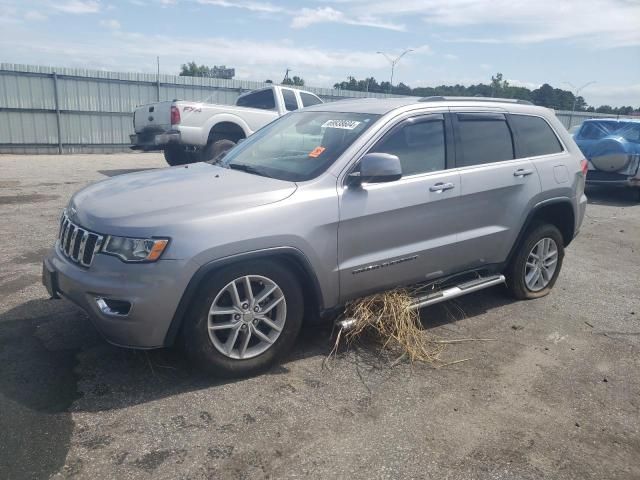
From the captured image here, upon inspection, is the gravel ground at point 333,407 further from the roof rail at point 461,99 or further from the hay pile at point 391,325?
the roof rail at point 461,99

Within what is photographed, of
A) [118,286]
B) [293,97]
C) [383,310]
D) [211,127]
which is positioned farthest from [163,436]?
[293,97]

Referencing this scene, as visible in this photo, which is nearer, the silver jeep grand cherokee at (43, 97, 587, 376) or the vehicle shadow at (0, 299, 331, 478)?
the vehicle shadow at (0, 299, 331, 478)

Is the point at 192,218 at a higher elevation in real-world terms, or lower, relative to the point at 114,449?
higher

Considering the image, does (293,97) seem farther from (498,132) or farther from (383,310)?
(383,310)

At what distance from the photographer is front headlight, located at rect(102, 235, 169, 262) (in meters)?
3.09

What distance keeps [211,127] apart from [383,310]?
8211mm

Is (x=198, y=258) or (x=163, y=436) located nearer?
(x=163, y=436)

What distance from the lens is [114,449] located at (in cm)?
277

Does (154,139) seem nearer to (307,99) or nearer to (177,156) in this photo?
(177,156)

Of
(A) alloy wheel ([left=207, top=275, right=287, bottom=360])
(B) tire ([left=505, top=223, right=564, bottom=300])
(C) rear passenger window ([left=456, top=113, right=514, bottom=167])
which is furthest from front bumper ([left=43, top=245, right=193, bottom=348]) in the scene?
(B) tire ([left=505, top=223, right=564, bottom=300])

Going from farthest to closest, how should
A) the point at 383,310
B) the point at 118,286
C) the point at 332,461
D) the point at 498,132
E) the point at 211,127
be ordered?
the point at 211,127, the point at 498,132, the point at 383,310, the point at 118,286, the point at 332,461

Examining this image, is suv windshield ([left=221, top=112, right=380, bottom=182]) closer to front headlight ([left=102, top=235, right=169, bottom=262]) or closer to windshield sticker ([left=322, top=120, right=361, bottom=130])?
windshield sticker ([left=322, top=120, right=361, bottom=130])

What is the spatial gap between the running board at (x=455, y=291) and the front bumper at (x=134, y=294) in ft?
5.97

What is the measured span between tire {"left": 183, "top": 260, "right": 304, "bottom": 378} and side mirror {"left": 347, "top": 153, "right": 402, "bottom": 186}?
0.81 m
